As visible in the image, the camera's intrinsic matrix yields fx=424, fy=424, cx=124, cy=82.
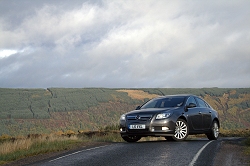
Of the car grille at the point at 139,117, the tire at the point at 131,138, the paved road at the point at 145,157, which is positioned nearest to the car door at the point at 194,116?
the car grille at the point at 139,117

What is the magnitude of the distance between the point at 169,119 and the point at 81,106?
64920 millimetres

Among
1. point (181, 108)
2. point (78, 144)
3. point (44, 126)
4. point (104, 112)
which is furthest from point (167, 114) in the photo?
point (104, 112)

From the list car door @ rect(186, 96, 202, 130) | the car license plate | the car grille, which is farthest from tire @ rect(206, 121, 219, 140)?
the car license plate

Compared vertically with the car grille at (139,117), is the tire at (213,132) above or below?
below

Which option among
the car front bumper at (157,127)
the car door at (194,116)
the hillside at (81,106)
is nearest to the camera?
the car front bumper at (157,127)

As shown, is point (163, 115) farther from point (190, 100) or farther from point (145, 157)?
point (145, 157)

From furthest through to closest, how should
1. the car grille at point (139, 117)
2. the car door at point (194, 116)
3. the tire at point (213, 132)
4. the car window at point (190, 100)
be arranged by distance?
the tire at point (213, 132), the car window at point (190, 100), the car door at point (194, 116), the car grille at point (139, 117)

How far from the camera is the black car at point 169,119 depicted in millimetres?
14195

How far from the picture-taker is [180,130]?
14750 mm


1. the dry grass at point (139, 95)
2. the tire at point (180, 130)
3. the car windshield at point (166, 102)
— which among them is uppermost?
the dry grass at point (139, 95)

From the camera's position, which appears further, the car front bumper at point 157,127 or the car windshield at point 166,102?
the car windshield at point 166,102

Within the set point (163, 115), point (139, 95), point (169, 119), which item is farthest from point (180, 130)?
point (139, 95)

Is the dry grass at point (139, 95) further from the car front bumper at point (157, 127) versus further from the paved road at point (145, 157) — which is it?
the paved road at point (145, 157)

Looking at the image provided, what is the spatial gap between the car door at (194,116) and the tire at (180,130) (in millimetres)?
386
